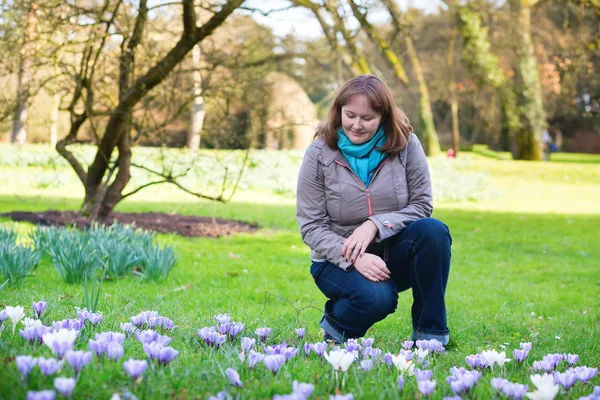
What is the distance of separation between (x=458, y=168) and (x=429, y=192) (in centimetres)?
1688

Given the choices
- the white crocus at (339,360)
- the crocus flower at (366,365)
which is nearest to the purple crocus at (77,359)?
the white crocus at (339,360)

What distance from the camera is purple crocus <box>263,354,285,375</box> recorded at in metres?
2.21

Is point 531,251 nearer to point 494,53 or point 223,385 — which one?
point 223,385

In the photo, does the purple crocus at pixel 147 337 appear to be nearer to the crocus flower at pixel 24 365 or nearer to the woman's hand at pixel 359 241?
the crocus flower at pixel 24 365

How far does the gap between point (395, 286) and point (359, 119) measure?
87 cm

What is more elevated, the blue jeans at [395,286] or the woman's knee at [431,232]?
the woman's knee at [431,232]

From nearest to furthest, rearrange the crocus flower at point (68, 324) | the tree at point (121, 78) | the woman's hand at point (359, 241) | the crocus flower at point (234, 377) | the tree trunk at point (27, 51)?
the crocus flower at point (234, 377) < the crocus flower at point (68, 324) < the woman's hand at point (359, 241) < the tree at point (121, 78) < the tree trunk at point (27, 51)

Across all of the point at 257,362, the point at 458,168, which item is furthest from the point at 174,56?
the point at 458,168

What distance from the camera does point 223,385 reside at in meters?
2.10

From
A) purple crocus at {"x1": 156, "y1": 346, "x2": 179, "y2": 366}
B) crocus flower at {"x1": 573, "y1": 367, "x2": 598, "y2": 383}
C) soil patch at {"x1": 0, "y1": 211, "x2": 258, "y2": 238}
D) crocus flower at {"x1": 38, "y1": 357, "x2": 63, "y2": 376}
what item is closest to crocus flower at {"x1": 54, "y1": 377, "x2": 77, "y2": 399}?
crocus flower at {"x1": 38, "y1": 357, "x2": 63, "y2": 376}

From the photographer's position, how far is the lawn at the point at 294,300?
218 cm

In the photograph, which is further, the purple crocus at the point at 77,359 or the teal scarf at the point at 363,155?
the teal scarf at the point at 363,155

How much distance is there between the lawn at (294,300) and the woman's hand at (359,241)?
0.35m

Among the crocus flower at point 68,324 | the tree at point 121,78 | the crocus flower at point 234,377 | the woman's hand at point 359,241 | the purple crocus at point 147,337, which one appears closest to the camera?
the crocus flower at point 234,377
